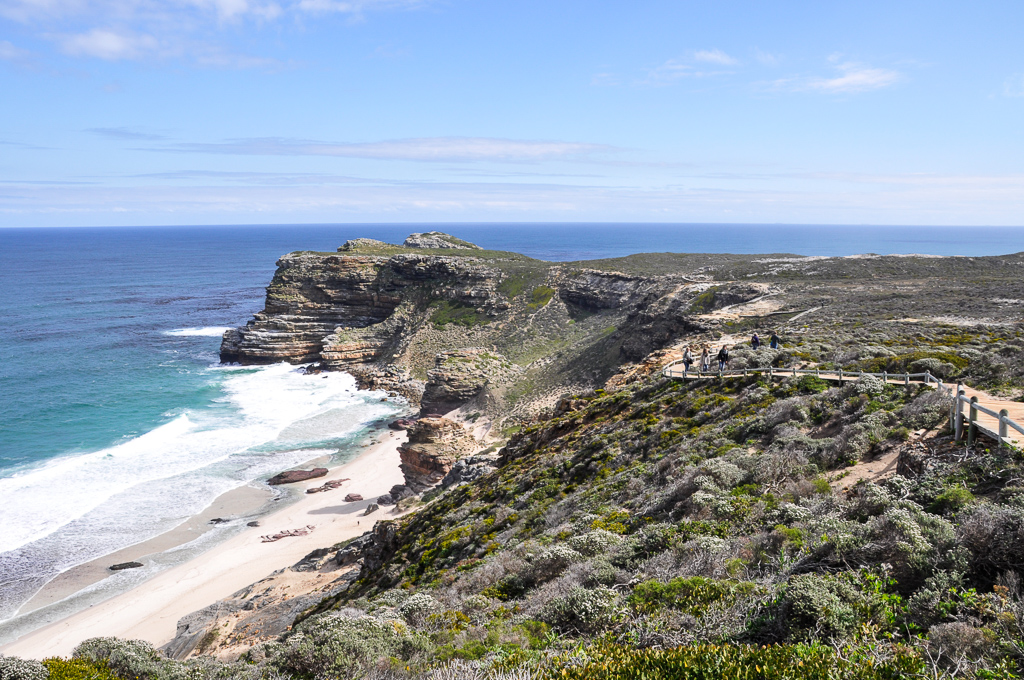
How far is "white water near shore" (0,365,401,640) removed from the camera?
81.4 ft

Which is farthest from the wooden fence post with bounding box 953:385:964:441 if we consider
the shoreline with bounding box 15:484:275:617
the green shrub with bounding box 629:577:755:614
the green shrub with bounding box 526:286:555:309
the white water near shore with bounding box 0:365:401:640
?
the green shrub with bounding box 526:286:555:309

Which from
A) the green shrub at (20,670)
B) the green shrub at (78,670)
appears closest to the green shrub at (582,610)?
the green shrub at (78,670)

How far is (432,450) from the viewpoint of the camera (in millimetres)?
29344

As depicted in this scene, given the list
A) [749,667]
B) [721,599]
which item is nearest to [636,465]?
[721,599]

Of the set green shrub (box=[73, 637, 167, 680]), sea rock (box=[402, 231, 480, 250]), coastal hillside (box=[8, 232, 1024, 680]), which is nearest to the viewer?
coastal hillside (box=[8, 232, 1024, 680])

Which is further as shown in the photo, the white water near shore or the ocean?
the ocean

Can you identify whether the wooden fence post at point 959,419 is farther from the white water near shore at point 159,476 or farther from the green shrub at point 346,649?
the white water near shore at point 159,476

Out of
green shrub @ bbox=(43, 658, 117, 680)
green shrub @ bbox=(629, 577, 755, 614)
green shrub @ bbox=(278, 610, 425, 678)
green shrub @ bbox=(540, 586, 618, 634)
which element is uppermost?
green shrub @ bbox=(629, 577, 755, 614)

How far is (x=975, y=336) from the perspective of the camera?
1897 cm

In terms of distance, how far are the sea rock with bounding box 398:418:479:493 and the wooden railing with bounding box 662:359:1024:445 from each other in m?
12.5

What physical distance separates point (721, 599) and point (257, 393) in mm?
49115

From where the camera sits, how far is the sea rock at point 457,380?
3806 centimetres

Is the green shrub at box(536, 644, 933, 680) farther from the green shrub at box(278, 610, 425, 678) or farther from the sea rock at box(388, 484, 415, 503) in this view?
the sea rock at box(388, 484, 415, 503)

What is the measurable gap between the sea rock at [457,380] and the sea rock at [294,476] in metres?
8.07
